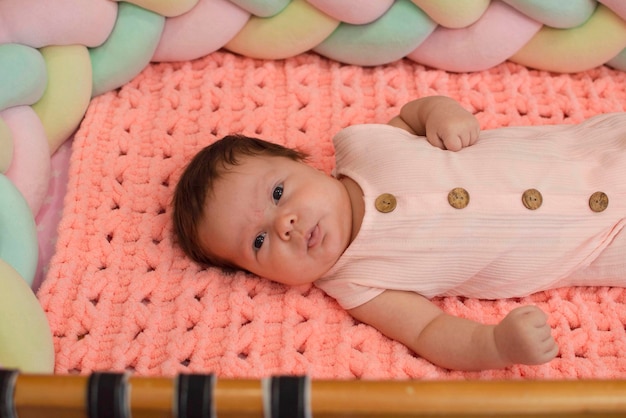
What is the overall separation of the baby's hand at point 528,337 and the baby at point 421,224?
12 centimetres

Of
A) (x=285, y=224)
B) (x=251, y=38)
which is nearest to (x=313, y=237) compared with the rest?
(x=285, y=224)

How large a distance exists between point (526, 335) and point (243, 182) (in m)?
0.47

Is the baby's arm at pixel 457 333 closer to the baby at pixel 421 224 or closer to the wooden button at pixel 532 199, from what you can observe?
the baby at pixel 421 224

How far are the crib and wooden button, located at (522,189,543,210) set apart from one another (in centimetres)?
16

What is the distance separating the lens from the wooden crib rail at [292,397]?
62cm

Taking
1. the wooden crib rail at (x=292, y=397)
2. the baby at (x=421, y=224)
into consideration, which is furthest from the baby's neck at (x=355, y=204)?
the wooden crib rail at (x=292, y=397)

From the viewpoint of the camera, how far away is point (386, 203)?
43.5 inches

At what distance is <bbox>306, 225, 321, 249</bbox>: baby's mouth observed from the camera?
108 cm

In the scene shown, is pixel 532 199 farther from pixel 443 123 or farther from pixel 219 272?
pixel 219 272

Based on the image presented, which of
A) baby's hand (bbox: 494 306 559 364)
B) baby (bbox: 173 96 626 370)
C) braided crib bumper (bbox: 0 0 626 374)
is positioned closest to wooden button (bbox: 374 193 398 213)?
baby (bbox: 173 96 626 370)

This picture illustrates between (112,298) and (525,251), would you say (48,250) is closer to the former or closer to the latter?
(112,298)

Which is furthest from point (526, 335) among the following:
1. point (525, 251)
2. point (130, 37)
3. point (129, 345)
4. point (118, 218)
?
point (130, 37)

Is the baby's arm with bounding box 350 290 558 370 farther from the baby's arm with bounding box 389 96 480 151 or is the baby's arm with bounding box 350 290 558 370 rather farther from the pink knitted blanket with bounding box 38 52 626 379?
the baby's arm with bounding box 389 96 480 151

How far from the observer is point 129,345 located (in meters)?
1.07
